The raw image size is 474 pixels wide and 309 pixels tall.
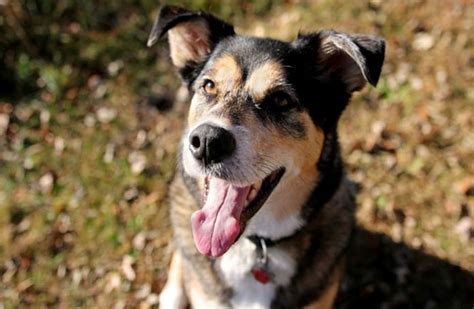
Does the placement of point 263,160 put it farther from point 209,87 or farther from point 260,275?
point 260,275

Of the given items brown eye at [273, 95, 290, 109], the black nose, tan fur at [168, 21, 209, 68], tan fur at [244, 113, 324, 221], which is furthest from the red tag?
tan fur at [168, 21, 209, 68]

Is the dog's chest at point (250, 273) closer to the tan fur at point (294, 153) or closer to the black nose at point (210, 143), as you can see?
the tan fur at point (294, 153)

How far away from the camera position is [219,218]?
3150 mm

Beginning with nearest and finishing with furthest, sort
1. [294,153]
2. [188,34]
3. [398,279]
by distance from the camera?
1. [294,153]
2. [188,34]
3. [398,279]

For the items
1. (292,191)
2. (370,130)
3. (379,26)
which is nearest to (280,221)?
(292,191)

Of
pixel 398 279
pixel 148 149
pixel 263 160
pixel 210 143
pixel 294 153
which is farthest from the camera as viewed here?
pixel 148 149

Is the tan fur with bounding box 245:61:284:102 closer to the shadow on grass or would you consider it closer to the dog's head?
the dog's head

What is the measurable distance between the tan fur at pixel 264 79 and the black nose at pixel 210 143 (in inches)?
17.4

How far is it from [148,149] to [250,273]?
2.35 meters

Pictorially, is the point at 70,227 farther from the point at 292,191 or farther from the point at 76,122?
the point at 292,191

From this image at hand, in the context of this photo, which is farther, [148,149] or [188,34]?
[148,149]

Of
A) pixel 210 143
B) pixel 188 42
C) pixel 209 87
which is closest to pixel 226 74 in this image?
pixel 209 87

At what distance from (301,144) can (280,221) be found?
0.58 metres

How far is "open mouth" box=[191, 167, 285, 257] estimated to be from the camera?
3.10 m
